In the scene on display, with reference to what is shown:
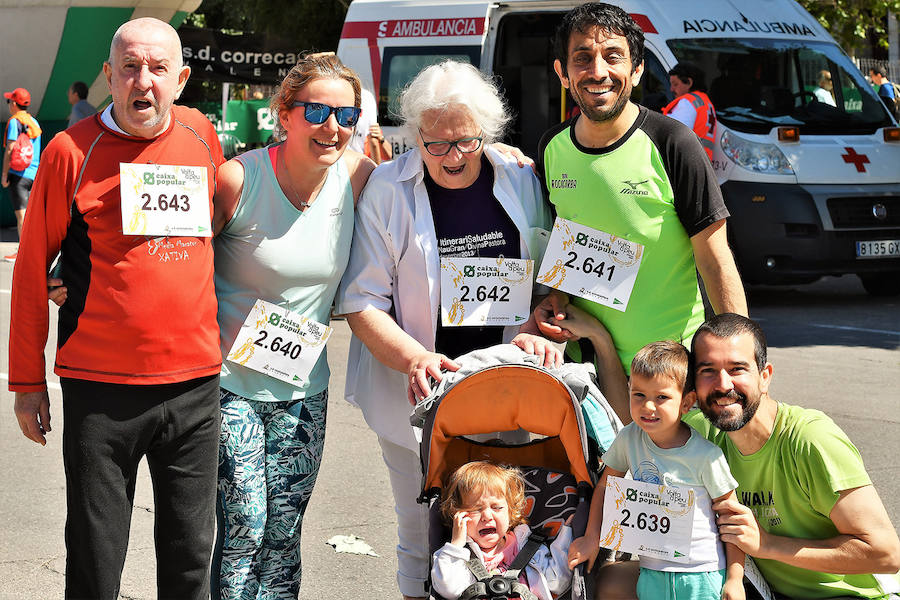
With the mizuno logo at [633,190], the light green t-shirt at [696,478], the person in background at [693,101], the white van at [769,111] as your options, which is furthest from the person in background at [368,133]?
the light green t-shirt at [696,478]

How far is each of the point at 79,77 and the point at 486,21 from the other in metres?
10.5

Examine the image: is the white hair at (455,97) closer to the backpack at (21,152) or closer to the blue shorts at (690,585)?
the blue shorts at (690,585)

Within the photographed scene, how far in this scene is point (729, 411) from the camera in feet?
10.7

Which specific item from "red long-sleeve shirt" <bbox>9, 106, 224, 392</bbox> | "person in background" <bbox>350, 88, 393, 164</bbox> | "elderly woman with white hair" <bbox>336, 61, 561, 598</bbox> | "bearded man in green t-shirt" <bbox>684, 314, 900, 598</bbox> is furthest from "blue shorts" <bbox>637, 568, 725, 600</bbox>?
"person in background" <bbox>350, 88, 393, 164</bbox>

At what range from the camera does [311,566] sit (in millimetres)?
5047

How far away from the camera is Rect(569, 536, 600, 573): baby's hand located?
3400 mm

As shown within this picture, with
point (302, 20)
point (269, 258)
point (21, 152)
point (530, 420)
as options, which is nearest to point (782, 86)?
point (530, 420)

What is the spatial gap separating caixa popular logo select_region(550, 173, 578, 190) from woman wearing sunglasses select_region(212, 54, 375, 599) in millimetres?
694

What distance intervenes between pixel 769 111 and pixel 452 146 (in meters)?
7.96

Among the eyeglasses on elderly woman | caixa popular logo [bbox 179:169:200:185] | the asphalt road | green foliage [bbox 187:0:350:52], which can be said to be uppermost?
green foliage [bbox 187:0:350:52]

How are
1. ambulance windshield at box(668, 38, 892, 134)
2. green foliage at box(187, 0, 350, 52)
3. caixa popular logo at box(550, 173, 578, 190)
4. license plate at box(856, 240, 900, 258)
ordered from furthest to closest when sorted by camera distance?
green foliage at box(187, 0, 350, 52) → ambulance windshield at box(668, 38, 892, 134) → license plate at box(856, 240, 900, 258) → caixa popular logo at box(550, 173, 578, 190)

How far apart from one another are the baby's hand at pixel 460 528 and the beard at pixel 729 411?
2.62 feet

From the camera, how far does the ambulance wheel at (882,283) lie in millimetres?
11453

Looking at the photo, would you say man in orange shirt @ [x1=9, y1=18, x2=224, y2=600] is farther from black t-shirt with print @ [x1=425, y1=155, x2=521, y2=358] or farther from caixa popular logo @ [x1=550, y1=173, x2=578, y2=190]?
caixa popular logo @ [x1=550, y1=173, x2=578, y2=190]
